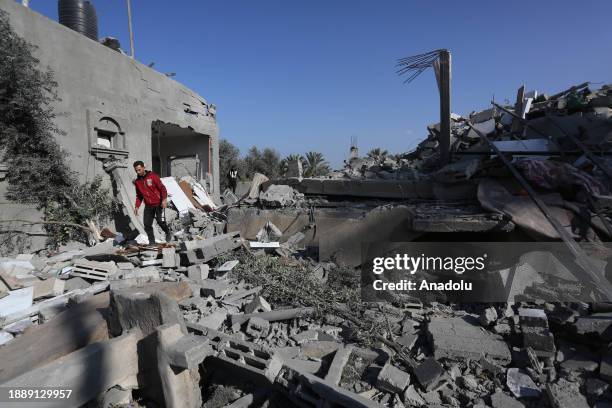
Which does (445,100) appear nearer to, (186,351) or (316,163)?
(186,351)

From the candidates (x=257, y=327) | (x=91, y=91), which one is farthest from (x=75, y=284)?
(x=91, y=91)

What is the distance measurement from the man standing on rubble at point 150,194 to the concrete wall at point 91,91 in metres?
2.47

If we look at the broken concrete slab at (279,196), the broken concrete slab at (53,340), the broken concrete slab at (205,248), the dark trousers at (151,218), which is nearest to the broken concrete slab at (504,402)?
the broken concrete slab at (53,340)

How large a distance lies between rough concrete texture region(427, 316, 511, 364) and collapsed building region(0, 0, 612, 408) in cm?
2

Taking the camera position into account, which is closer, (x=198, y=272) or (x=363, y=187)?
(x=198, y=272)

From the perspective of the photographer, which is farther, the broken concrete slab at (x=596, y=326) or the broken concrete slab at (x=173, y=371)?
the broken concrete slab at (x=596, y=326)

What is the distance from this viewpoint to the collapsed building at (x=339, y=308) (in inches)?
103

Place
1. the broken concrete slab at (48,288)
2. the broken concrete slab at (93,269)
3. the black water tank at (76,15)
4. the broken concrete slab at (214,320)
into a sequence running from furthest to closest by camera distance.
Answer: the black water tank at (76,15) < the broken concrete slab at (93,269) < the broken concrete slab at (48,288) < the broken concrete slab at (214,320)

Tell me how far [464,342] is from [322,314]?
1.49 m

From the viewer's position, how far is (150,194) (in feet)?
19.4

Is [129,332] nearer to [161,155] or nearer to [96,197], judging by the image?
[96,197]

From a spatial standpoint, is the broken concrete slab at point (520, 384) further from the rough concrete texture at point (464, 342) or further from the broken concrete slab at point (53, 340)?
the broken concrete slab at point (53, 340)

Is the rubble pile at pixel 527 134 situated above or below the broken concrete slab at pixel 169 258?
above

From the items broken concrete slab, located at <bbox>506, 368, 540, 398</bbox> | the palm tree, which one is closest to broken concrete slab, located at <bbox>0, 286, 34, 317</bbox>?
broken concrete slab, located at <bbox>506, 368, 540, 398</bbox>
